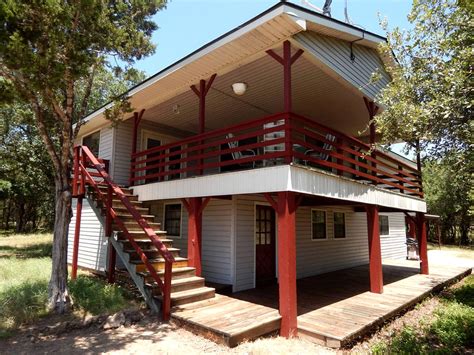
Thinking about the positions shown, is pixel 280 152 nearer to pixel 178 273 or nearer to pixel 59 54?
pixel 178 273

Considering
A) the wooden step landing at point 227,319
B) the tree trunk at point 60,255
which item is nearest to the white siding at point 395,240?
the wooden step landing at point 227,319

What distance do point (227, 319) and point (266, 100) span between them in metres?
6.45

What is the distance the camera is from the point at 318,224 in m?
11.8

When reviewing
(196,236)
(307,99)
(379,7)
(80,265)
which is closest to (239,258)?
(196,236)

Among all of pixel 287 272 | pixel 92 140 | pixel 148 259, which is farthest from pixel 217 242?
pixel 92 140

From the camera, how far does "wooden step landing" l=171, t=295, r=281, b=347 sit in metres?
5.09

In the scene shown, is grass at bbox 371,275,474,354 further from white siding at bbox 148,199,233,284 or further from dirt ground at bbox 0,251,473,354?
white siding at bbox 148,199,233,284

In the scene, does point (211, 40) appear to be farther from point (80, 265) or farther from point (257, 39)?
point (80, 265)

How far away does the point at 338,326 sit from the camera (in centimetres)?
555

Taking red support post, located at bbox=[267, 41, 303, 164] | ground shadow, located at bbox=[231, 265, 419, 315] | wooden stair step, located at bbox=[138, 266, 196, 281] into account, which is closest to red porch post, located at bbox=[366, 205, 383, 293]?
ground shadow, located at bbox=[231, 265, 419, 315]

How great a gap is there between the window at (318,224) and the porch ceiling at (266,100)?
3341 mm

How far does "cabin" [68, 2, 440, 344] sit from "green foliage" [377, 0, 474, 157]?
2.67 ft

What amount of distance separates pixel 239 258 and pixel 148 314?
307cm

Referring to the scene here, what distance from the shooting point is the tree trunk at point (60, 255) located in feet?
20.6
